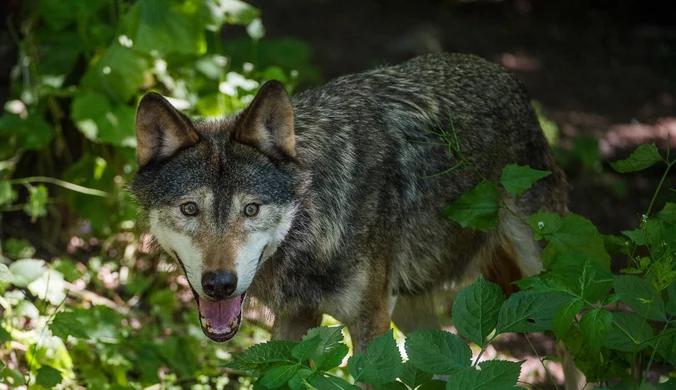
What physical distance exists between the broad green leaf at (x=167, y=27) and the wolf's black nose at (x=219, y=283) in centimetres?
247

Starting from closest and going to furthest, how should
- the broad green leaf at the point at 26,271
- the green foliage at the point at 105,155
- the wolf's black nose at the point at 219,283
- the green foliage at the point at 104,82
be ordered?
the wolf's black nose at the point at 219,283
the broad green leaf at the point at 26,271
the green foliage at the point at 105,155
the green foliage at the point at 104,82

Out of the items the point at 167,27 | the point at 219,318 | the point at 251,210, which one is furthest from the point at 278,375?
the point at 167,27

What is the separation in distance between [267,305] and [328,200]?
610 millimetres

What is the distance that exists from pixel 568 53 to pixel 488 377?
900 centimetres

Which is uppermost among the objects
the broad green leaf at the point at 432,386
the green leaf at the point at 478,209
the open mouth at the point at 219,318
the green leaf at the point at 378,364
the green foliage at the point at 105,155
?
the green leaf at the point at 378,364

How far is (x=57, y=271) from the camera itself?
5.20 meters

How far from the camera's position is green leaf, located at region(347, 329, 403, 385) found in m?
2.95

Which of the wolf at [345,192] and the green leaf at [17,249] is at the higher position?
the wolf at [345,192]

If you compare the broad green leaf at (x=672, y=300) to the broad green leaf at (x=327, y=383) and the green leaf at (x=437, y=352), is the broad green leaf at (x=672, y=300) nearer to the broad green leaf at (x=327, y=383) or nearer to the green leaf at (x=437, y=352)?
the green leaf at (x=437, y=352)

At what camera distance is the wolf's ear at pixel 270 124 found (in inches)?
148

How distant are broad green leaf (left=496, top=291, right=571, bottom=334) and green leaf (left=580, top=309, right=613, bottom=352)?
146 mm

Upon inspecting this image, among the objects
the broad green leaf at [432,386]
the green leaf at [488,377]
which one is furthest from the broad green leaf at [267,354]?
the green leaf at [488,377]

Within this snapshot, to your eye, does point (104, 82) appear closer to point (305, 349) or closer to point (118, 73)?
point (118, 73)

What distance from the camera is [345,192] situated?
422 centimetres
